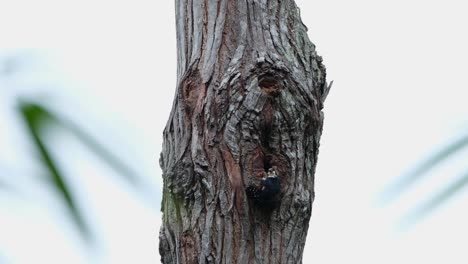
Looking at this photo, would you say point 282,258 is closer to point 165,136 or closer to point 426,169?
point 165,136

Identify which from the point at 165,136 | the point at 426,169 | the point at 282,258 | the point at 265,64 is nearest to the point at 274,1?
the point at 265,64

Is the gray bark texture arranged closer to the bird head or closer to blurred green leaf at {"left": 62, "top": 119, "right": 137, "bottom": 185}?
the bird head

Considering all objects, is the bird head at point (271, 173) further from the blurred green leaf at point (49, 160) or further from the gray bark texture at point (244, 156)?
the blurred green leaf at point (49, 160)

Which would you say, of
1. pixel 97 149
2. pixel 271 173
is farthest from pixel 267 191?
pixel 97 149

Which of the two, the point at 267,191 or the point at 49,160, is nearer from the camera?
the point at 49,160

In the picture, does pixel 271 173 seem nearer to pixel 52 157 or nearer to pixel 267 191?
pixel 267 191
